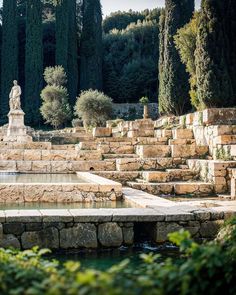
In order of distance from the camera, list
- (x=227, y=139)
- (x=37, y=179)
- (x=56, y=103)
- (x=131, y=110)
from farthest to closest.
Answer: (x=131, y=110) → (x=56, y=103) → (x=227, y=139) → (x=37, y=179)

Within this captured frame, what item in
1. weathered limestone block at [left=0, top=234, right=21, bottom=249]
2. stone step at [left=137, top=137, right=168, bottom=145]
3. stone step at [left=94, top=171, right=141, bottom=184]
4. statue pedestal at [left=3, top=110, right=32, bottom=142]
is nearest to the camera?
weathered limestone block at [left=0, top=234, right=21, bottom=249]

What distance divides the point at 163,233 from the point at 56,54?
112 feet

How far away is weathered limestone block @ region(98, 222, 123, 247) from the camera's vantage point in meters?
6.01

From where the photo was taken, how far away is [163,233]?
6.20 m

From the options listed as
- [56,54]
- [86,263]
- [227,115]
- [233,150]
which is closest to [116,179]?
[233,150]

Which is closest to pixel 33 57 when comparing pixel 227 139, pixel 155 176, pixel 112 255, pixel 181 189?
pixel 227 139

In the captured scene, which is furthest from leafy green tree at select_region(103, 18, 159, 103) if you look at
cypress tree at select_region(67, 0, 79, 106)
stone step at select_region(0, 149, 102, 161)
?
stone step at select_region(0, 149, 102, 161)

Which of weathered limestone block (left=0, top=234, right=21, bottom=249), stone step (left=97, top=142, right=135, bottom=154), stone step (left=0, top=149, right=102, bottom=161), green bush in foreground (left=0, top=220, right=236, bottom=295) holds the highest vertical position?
stone step (left=97, top=142, right=135, bottom=154)

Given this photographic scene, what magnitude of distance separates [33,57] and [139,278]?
121ft

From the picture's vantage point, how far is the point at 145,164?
555 inches

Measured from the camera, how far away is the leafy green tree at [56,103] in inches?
1308

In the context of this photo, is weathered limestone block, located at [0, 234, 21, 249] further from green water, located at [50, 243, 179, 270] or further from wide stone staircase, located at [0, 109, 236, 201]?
wide stone staircase, located at [0, 109, 236, 201]

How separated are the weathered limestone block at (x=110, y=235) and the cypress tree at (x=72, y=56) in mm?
33259

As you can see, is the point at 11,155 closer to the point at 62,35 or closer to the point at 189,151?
the point at 189,151
